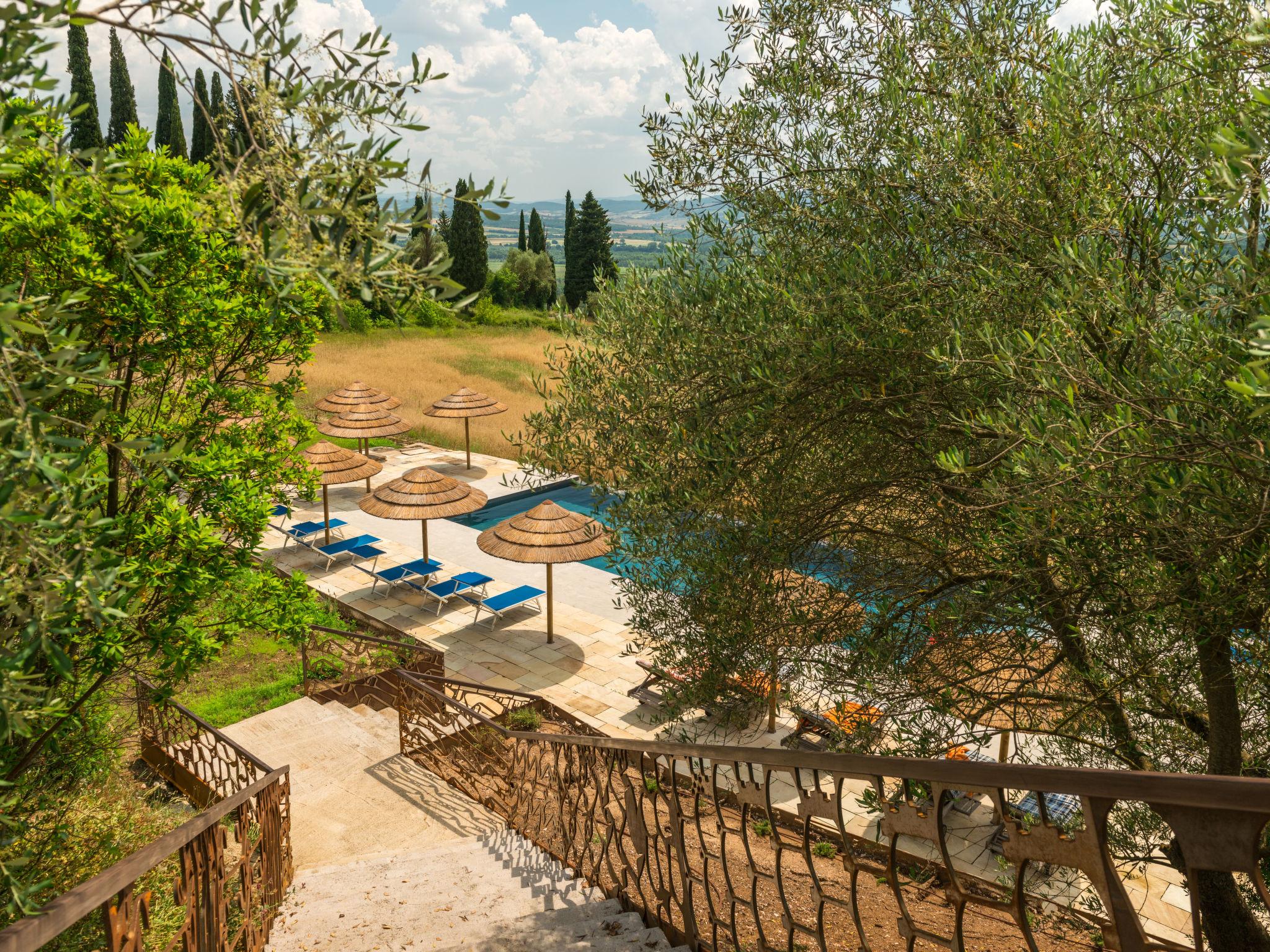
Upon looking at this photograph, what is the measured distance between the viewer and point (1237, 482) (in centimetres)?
301

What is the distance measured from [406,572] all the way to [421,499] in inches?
72.1

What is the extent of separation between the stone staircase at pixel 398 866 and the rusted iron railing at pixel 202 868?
0.30m

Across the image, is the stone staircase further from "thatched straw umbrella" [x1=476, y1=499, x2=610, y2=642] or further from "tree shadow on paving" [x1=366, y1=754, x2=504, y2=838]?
"thatched straw umbrella" [x1=476, y1=499, x2=610, y2=642]

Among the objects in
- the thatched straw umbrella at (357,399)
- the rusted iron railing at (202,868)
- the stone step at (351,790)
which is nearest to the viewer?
the rusted iron railing at (202,868)

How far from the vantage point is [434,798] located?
8234mm

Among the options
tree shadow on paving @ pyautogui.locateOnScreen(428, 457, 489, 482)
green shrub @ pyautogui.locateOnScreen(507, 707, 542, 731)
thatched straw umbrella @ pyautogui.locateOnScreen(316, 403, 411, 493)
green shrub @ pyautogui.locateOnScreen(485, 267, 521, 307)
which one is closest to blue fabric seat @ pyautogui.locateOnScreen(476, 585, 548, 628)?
green shrub @ pyautogui.locateOnScreen(507, 707, 542, 731)

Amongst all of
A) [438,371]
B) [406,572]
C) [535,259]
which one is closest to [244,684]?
[406,572]

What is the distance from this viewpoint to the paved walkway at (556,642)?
793 centimetres

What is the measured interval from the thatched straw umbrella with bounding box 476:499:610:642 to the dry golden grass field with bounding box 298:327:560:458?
8674 millimetres

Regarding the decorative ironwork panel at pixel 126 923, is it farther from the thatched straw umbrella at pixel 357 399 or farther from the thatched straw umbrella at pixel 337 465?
the thatched straw umbrella at pixel 357 399

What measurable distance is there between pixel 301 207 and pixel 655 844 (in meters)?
3.30

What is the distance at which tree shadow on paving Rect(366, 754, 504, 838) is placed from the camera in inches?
303

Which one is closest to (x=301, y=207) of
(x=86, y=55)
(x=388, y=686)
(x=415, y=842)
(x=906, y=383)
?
(x=906, y=383)

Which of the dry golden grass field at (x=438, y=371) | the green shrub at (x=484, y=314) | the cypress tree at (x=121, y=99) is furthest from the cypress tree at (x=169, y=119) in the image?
the green shrub at (x=484, y=314)
